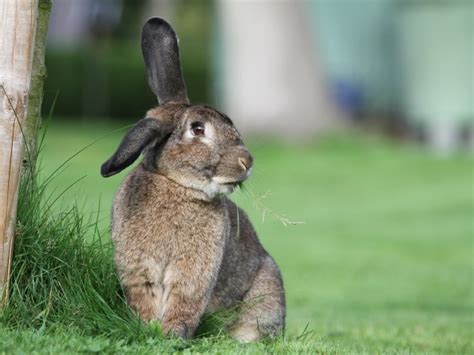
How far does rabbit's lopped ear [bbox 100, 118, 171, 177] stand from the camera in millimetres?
5598

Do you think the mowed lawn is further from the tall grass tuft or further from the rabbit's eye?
the rabbit's eye

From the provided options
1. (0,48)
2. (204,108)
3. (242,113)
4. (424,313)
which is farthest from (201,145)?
(242,113)

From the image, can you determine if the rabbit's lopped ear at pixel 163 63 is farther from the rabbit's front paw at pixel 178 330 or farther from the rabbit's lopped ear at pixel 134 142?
the rabbit's front paw at pixel 178 330

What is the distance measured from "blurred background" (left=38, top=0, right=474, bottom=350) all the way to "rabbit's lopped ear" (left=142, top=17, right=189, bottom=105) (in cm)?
67

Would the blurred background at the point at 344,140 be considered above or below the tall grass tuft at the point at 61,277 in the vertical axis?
below

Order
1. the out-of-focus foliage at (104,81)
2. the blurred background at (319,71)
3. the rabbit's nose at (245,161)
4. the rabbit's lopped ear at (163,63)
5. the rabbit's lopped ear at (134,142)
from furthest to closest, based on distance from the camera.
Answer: the out-of-focus foliage at (104,81) < the blurred background at (319,71) < the rabbit's lopped ear at (163,63) < the rabbit's nose at (245,161) < the rabbit's lopped ear at (134,142)

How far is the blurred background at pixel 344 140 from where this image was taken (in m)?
11.4

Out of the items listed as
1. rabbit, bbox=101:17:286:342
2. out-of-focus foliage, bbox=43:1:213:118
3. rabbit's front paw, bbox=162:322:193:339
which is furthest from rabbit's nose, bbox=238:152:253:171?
out-of-focus foliage, bbox=43:1:213:118

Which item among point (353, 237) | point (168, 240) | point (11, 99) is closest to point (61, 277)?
point (168, 240)

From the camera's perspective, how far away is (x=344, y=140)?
21.5m

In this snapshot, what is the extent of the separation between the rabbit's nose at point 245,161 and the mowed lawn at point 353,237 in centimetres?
38

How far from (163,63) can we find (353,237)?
8.92 metres

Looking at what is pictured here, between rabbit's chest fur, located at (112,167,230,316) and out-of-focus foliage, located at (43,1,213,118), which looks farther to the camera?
out-of-focus foliage, located at (43,1,213,118)

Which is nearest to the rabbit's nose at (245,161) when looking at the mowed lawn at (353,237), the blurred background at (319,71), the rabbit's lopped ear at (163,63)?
the mowed lawn at (353,237)
